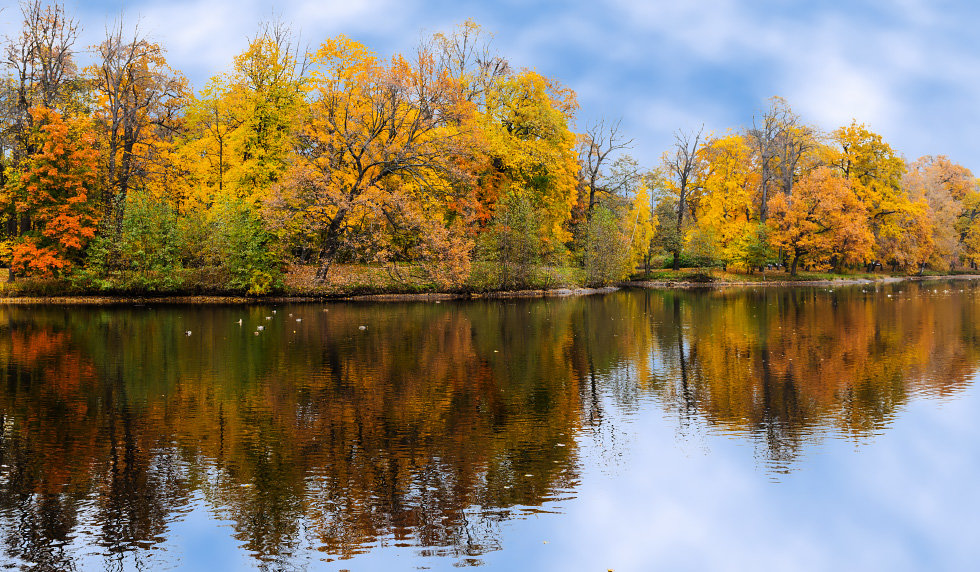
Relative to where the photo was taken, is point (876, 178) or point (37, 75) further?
point (876, 178)

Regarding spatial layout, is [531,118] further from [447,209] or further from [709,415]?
[709,415]

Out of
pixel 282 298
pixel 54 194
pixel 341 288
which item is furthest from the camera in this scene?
pixel 341 288

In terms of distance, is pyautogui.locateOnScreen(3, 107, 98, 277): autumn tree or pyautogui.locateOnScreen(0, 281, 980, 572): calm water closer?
pyautogui.locateOnScreen(0, 281, 980, 572): calm water

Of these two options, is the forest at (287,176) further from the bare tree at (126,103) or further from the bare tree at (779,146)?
the bare tree at (779,146)

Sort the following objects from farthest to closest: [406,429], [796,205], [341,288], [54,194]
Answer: [796,205] → [341,288] → [54,194] → [406,429]

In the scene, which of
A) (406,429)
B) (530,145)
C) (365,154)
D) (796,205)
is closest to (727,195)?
(796,205)

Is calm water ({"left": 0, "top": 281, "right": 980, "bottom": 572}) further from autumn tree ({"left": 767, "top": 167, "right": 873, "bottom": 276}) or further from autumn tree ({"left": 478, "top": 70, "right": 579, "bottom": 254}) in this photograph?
autumn tree ({"left": 767, "top": 167, "right": 873, "bottom": 276})

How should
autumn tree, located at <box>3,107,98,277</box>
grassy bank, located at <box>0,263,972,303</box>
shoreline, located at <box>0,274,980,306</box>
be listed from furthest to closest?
1. grassy bank, located at <box>0,263,972,303</box>
2. shoreline, located at <box>0,274,980,306</box>
3. autumn tree, located at <box>3,107,98,277</box>

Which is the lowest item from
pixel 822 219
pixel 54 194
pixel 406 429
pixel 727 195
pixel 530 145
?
pixel 406 429

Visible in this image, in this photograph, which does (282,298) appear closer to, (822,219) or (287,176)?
(287,176)

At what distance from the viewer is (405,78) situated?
1608 inches

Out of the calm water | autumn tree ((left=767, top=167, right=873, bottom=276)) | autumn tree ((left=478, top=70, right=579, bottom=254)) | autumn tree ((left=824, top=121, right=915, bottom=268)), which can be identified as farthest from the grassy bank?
autumn tree ((left=824, top=121, right=915, bottom=268))

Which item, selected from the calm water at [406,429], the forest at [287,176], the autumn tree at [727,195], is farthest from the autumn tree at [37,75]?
the autumn tree at [727,195]

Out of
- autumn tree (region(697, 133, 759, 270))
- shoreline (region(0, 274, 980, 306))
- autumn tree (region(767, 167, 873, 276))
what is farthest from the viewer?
autumn tree (region(697, 133, 759, 270))
